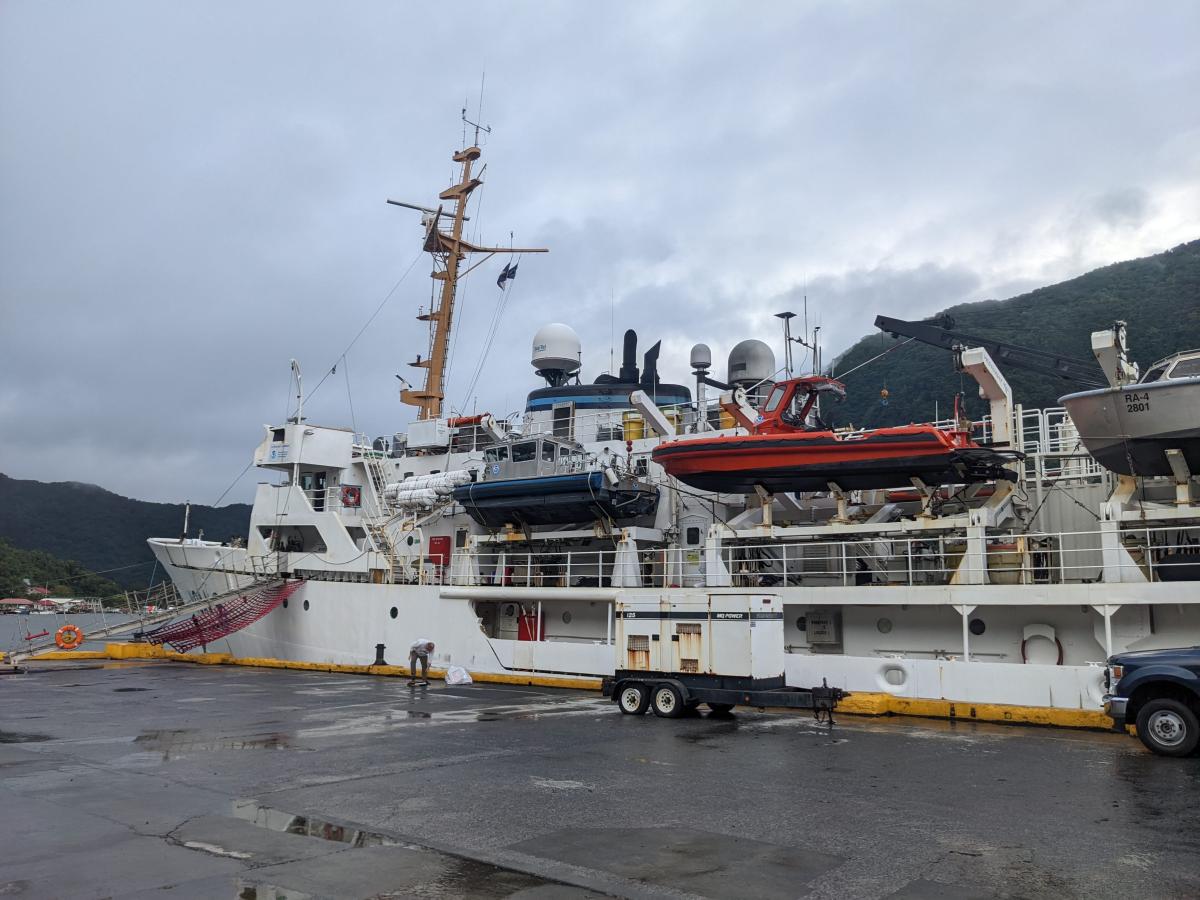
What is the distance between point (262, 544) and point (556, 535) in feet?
37.0

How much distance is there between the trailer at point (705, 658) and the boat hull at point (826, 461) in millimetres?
4215

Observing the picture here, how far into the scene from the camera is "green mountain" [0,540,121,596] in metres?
110

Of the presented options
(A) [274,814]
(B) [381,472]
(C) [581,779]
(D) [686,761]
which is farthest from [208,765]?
(B) [381,472]

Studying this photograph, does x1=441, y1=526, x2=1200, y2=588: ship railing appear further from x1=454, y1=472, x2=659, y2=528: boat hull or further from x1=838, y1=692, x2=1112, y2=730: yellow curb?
x1=838, y1=692, x2=1112, y2=730: yellow curb

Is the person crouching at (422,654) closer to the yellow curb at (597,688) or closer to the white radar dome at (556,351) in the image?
the yellow curb at (597,688)

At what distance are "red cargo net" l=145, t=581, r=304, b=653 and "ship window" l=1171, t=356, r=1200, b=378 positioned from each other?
2234cm

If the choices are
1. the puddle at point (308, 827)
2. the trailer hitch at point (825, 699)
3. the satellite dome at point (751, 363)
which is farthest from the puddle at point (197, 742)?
the satellite dome at point (751, 363)

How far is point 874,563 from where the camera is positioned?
20203mm

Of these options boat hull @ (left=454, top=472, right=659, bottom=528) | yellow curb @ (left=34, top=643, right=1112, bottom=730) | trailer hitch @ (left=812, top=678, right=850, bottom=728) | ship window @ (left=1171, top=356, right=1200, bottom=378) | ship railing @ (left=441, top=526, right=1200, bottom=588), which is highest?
ship window @ (left=1171, top=356, right=1200, bottom=378)

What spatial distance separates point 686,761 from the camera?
35.6 feet

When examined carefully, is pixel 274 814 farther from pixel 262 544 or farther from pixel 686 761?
pixel 262 544

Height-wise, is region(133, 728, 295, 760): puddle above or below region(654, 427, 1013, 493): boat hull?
below

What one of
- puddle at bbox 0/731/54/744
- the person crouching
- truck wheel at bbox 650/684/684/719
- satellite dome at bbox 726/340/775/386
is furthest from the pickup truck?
satellite dome at bbox 726/340/775/386

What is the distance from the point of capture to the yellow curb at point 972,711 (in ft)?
46.7
